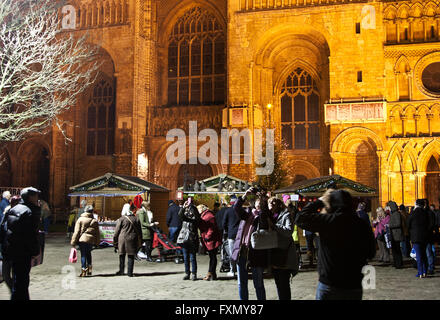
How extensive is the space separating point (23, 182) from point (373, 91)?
2043 cm

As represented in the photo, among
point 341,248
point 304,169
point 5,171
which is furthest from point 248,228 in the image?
point 5,171

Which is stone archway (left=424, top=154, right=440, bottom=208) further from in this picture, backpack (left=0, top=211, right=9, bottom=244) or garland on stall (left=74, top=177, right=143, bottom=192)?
backpack (left=0, top=211, right=9, bottom=244)

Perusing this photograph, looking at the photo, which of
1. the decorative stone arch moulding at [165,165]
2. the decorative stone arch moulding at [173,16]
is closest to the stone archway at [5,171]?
the decorative stone arch moulding at [165,165]

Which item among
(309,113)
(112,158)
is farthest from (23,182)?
(309,113)

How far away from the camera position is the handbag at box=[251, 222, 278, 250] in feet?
20.6

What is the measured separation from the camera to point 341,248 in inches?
171

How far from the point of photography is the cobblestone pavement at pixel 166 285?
835 centimetres

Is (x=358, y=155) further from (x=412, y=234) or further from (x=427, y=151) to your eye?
(x=412, y=234)

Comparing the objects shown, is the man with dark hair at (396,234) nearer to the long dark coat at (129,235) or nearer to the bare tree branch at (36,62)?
the long dark coat at (129,235)

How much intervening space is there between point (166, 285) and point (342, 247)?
581 cm

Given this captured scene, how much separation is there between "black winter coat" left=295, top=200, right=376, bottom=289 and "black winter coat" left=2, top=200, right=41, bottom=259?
382 centimetres

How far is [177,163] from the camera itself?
2772 centimetres

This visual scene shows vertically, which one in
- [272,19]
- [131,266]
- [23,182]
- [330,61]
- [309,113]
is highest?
[272,19]
